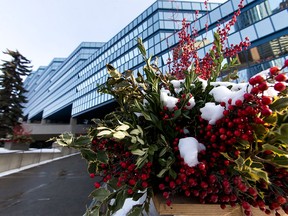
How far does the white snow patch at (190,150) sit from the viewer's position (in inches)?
33.1

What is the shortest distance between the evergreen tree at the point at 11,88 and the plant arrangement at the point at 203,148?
65.2 feet

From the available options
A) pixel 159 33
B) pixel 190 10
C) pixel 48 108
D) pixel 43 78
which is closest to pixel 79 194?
pixel 159 33

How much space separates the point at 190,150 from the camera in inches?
34.2

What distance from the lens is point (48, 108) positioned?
48.0 meters

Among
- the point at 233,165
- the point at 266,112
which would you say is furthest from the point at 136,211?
the point at 266,112

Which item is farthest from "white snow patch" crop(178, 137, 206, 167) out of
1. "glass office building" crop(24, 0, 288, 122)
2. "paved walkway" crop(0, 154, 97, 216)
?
"paved walkway" crop(0, 154, 97, 216)

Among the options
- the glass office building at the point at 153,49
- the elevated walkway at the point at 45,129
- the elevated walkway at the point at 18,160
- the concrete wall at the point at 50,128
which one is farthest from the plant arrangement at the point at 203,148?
the concrete wall at the point at 50,128

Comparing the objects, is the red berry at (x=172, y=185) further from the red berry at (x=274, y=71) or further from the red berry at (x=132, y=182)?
the red berry at (x=274, y=71)

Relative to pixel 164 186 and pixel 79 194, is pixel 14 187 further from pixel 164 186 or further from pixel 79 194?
pixel 164 186

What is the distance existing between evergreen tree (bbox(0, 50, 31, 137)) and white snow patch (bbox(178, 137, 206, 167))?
20.2 meters

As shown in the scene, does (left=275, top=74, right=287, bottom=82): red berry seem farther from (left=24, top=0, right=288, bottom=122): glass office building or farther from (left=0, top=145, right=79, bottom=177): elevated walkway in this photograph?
(left=0, top=145, right=79, bottom=177): elevated walkway

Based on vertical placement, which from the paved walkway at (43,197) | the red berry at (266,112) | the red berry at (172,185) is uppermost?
the red berry at (266,112)

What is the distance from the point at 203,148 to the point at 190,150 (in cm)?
11

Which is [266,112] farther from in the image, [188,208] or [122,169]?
[122,169]
